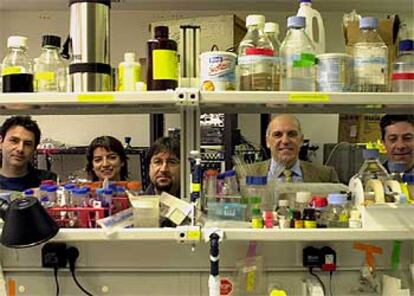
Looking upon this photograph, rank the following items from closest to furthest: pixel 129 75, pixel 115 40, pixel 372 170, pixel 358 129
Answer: pixel 129 75 < pixel 372 170 < pixel 358 129 < pixel 115 40

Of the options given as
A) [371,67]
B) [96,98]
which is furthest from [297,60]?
[96,98]

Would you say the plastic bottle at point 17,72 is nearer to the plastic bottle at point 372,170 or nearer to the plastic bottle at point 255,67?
the plastic bottle at point 255,67

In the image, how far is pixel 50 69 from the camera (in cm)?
140

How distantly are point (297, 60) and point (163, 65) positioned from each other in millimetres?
354

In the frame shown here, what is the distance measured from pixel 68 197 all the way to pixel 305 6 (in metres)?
0.86

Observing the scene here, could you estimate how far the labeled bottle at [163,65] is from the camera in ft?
4.35

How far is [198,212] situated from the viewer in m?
1.34

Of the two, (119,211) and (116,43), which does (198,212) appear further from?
(116,43)

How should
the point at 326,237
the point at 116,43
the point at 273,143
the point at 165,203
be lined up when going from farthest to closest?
the point at 116,43 → the point at 273,143 → the point at 165,203 → the point at 326,237

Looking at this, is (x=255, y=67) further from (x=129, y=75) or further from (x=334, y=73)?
(x=129, y=75)

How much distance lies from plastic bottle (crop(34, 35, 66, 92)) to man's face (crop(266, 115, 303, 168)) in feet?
3.60

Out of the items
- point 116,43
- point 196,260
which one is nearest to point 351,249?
point 196,260

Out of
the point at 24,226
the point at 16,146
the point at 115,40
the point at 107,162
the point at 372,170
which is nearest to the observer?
the point at 24,226

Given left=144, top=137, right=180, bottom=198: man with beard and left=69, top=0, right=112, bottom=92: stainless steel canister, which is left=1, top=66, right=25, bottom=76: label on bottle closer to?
left=69, top=0, right=112, bottom=92: stainless steel canister
